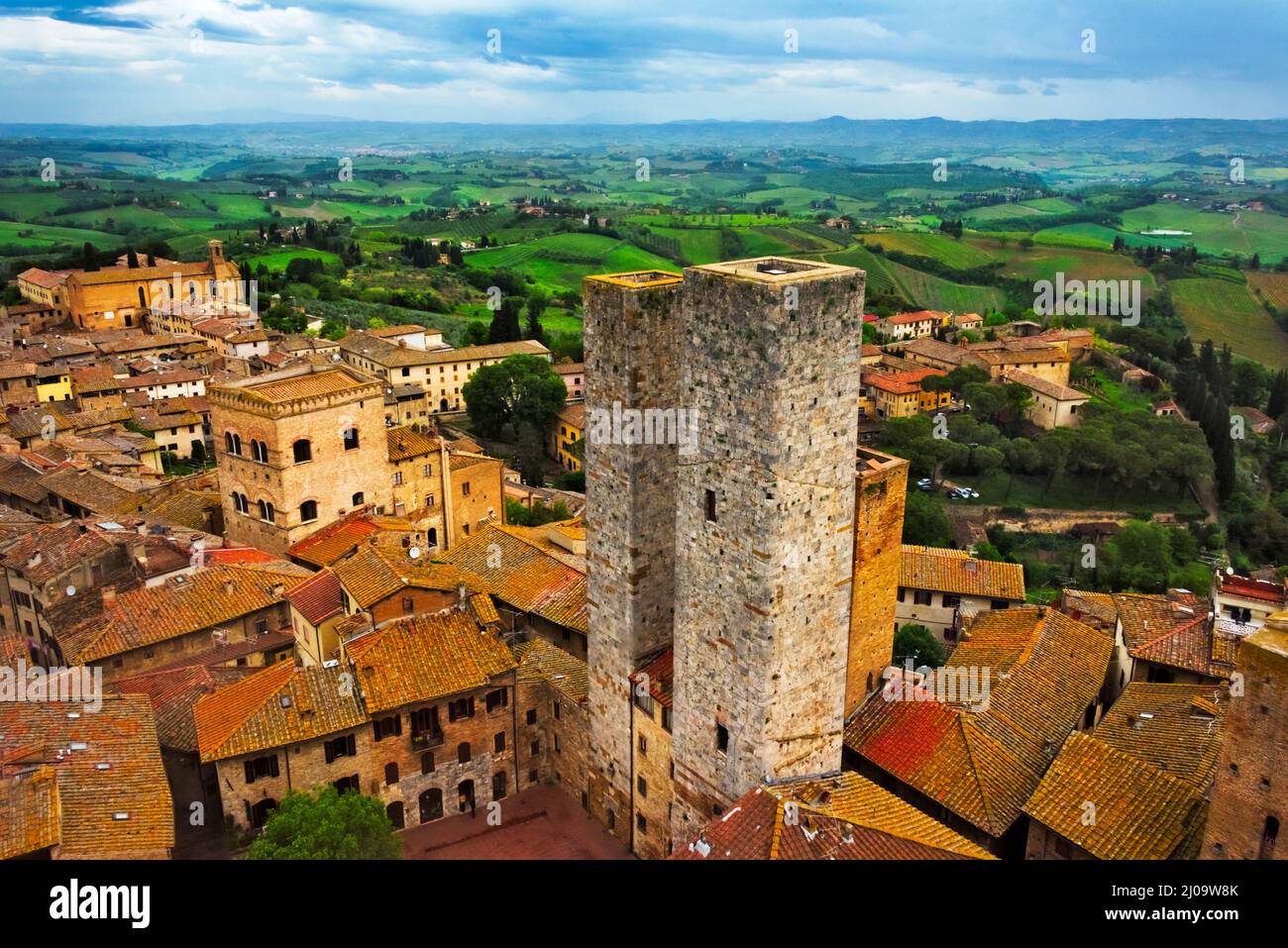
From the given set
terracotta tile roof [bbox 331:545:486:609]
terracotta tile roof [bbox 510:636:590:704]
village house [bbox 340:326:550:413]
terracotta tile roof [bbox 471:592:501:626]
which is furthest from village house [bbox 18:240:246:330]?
terracotta tile roof [bbox 510:636:590:704]

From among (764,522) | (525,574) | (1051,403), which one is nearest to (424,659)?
(525,574)

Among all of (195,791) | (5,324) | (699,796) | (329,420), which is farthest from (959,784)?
(5,324)

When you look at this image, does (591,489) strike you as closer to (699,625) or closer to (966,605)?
(699,625)

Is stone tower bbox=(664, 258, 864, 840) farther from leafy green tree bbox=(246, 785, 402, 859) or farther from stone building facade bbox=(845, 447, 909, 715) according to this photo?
leafy green tree bbox=(246, 785, 402, 859)

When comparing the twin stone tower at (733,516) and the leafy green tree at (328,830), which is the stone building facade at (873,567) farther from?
the leafy green tree at (328,830)
